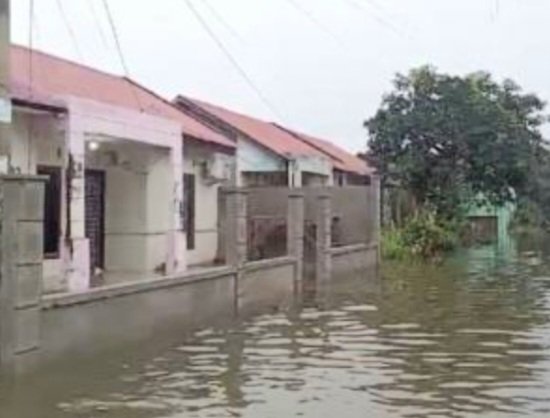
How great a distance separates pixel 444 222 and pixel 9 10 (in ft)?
103

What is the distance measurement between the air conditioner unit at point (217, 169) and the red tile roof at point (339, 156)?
356 inches

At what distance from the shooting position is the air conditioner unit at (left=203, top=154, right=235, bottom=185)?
26737 mm

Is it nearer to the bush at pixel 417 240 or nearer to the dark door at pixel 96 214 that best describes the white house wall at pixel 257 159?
the bush at pixel 417 240

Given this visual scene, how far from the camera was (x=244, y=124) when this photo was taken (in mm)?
33406

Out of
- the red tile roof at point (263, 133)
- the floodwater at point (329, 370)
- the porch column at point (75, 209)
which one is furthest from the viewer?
the red tile roof at point (263, 133)

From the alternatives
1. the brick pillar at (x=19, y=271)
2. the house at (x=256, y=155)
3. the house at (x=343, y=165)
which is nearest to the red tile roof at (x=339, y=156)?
the house at (x=343, y=165)

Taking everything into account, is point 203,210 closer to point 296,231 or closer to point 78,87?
point 296,231

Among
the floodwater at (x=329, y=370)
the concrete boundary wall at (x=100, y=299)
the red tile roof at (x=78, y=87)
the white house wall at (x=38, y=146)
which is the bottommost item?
the floodwater at (x=329, y=370)

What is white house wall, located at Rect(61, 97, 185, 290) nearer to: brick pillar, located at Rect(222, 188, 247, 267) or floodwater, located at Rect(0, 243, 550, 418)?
brick pillar, located at Rect(222, 188, 247, 267)

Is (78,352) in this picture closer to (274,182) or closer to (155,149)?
(155,149)

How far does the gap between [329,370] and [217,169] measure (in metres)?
15.9

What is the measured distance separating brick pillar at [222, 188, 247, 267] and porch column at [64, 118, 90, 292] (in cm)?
231

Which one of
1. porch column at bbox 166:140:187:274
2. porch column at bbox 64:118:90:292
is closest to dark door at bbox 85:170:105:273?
porch column at bbox 166:140:187:274

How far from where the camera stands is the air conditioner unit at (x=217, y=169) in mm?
26737
